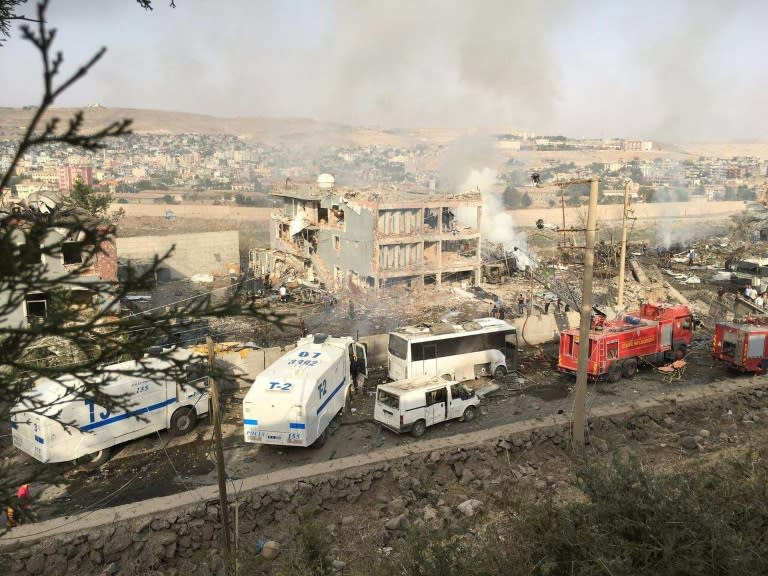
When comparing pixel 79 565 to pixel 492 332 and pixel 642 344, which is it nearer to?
pixel 492 332

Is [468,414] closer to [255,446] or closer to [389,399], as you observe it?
[389,399]

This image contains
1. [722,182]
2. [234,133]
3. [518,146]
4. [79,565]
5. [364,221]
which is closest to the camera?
[79,565]

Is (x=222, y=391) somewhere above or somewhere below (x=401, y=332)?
below

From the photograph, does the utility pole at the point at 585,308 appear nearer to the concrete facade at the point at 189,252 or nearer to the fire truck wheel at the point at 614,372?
the fire truck wheel at the point at 614,372

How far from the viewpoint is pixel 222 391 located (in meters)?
16.2

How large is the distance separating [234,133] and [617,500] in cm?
18900

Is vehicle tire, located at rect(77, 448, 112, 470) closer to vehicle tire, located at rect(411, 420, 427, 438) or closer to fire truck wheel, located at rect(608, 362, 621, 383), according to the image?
vehicle tire, located at rect(411, 420, 427, 438)

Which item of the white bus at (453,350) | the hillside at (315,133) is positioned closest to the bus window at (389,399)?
the white bus at (453,350)

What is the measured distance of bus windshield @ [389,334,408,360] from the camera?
16250mm

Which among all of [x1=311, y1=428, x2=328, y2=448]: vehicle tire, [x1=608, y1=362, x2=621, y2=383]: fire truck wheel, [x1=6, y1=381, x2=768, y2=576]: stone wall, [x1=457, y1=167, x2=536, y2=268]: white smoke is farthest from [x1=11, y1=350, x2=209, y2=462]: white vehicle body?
[x1=457, y1=167, x2=536, y2=268]: white smoke

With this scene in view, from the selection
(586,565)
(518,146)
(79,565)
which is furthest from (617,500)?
(518,146)

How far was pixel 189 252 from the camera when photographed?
35.8m

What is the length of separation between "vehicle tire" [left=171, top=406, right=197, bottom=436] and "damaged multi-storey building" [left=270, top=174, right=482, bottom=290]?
16239 mm

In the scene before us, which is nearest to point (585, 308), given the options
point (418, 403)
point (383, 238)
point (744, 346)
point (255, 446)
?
point (418, 403)
